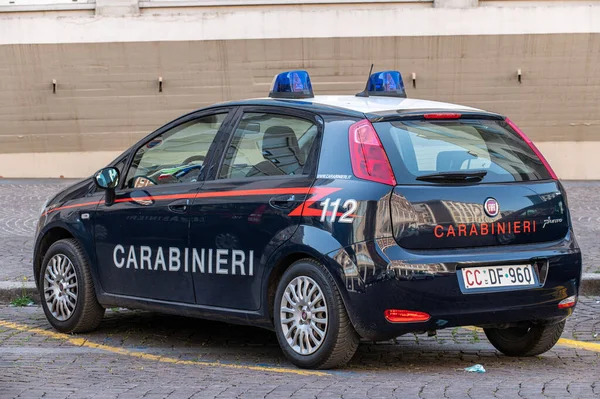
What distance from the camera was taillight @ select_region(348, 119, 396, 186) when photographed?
609 centimetres

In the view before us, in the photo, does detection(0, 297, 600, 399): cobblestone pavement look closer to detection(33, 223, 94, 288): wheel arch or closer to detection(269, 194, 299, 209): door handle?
detection(33, 223, 94, 288): wheel arch

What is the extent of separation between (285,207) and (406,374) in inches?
44.7

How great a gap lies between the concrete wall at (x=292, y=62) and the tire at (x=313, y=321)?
17050 mm

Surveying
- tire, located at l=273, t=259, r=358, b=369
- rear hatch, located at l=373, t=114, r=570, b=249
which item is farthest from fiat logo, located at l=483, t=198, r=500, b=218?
tire, located at l=273, t=259, r=358, b=369

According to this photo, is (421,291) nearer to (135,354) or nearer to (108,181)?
(135,354)

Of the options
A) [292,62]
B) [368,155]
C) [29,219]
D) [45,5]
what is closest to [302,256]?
[368,155]

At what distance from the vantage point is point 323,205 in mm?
6188

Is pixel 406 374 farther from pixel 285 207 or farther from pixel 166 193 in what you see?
pixel 166 193

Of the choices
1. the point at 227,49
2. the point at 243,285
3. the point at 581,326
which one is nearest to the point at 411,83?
the point at 227,49

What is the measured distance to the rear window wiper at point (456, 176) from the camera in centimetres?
612

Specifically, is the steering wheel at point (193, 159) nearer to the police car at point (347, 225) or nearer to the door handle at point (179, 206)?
the police car at point (347, 225)

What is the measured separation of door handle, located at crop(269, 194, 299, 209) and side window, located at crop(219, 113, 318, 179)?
6.4 inches

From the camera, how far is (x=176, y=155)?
7.47m

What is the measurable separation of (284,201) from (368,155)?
57 cm
